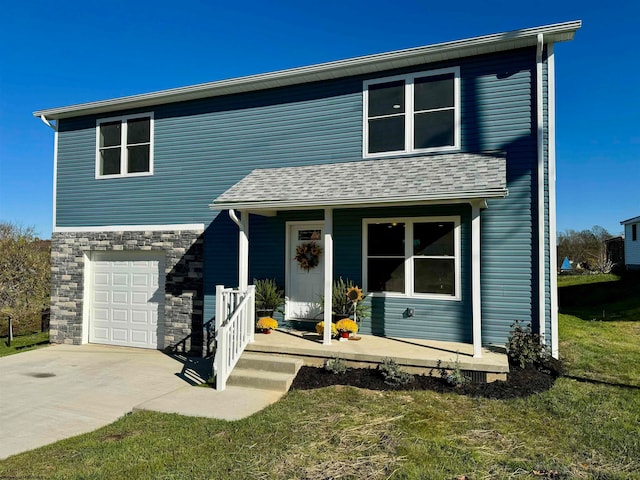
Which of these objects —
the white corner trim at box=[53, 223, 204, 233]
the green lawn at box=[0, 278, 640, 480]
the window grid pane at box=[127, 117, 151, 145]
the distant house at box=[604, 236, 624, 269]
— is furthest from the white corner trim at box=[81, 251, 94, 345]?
the distant house at box=[604, 236, 624, 269]

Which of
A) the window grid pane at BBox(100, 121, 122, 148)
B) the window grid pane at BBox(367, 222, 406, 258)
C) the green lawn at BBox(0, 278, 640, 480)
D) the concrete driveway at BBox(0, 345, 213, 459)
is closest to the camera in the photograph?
the green lawn at BBox(0, 278, 640, 480)

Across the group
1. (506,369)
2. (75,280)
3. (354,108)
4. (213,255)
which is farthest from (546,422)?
(75,280)

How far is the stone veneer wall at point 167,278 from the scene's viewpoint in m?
8.83

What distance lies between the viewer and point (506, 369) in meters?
5.66

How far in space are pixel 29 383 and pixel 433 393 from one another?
622 centimetres

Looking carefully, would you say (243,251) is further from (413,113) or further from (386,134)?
(413,113)

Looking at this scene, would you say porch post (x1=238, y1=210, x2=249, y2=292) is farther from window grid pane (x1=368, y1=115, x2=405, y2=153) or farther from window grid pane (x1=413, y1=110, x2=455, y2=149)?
window grid pane (x1=413, y1=110, x2=455, y2=149)

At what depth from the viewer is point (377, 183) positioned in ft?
22.4

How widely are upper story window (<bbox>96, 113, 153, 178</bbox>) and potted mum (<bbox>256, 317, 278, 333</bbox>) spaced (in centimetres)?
458

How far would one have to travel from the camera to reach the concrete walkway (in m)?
4.75

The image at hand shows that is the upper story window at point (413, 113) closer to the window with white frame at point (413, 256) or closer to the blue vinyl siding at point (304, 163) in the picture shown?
Result: the blue vinyl siding at point (304, 163)

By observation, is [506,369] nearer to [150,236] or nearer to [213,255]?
[213,255]

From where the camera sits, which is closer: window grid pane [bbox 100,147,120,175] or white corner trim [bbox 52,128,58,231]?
window grid pane [bbox 100,147,120,175]

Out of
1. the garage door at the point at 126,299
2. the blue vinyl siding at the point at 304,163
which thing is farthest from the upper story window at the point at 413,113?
the garage door at the point at 126,299
